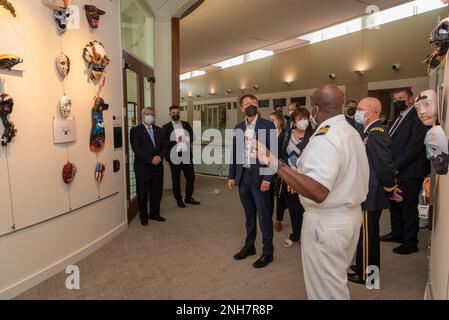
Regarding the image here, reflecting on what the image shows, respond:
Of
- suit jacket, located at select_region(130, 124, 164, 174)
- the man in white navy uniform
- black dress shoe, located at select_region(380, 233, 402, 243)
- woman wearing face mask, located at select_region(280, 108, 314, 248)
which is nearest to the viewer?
the man in white navy uniform

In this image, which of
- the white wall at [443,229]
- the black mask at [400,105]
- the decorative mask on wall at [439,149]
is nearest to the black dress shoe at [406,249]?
the white wall at [443,229]

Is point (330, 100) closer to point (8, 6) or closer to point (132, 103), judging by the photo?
point (8, 6)

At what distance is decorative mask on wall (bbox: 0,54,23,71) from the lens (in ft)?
7.04

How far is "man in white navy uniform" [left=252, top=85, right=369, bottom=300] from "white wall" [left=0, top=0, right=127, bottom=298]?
199 centimetres

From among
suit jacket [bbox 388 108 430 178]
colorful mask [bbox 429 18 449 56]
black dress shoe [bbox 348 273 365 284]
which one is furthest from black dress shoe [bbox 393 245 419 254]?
colorful mask [bbox 429 18 449 56]

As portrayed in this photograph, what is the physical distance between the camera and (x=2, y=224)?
228 centimetres

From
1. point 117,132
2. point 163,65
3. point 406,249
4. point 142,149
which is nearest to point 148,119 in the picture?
point 142,149

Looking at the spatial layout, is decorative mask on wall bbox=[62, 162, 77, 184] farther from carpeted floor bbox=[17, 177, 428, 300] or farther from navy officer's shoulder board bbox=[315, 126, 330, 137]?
navy officer's shoulder board bbox=[315, 126, 330, 137]

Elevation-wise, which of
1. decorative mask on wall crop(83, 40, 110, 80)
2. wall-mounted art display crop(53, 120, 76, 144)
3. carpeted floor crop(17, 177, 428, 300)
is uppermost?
decorative mask on wall crop(83, 40, 110, 80)

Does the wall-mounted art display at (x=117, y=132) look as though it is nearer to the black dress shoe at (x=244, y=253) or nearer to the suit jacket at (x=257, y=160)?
the suit jacket at (x=257, y=160)

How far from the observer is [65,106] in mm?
2770

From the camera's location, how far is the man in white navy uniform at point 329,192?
4.90 ft

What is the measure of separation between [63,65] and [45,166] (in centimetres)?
90

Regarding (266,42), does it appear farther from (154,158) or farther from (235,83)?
(154,158)
